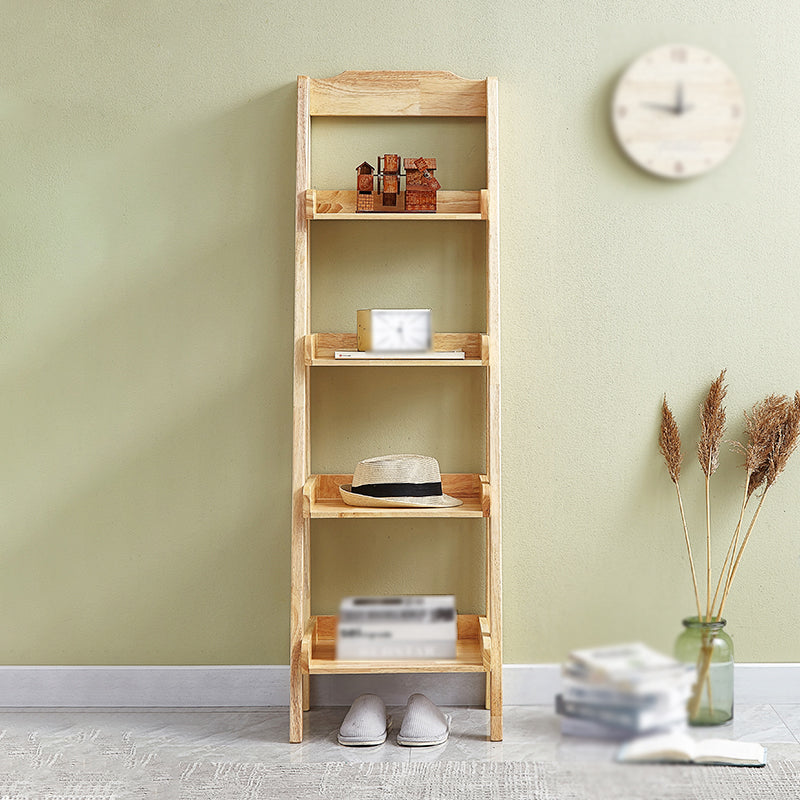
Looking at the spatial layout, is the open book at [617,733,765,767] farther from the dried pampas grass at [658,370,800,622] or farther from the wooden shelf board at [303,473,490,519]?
the wooden shelf board at [303,473,490,519]

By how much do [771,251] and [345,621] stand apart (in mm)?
1620

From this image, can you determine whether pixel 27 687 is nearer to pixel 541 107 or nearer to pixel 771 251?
pixel 541 107

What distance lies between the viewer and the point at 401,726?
6.52ft

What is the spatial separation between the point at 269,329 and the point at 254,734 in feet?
3.12

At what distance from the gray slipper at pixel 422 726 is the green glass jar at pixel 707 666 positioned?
4.62ft

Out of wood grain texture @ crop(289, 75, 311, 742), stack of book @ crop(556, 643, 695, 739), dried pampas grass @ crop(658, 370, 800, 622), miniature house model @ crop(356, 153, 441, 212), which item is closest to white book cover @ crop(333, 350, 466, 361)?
wood grain texture @ crop(289, 75, 311, 742)

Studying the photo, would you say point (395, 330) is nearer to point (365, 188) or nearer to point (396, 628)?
point (365, 188)

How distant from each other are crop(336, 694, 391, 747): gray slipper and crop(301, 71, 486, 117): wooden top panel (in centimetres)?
137

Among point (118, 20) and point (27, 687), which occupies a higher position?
point (118, 20)

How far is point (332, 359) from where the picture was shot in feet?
6.48

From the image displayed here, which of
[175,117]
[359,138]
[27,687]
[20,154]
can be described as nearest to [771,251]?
[359,138]

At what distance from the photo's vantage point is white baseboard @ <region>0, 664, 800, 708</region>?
7.13ft

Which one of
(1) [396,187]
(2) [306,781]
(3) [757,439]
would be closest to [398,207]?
(1) [396,187]

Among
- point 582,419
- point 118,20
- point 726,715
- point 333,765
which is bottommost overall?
point 333,765
